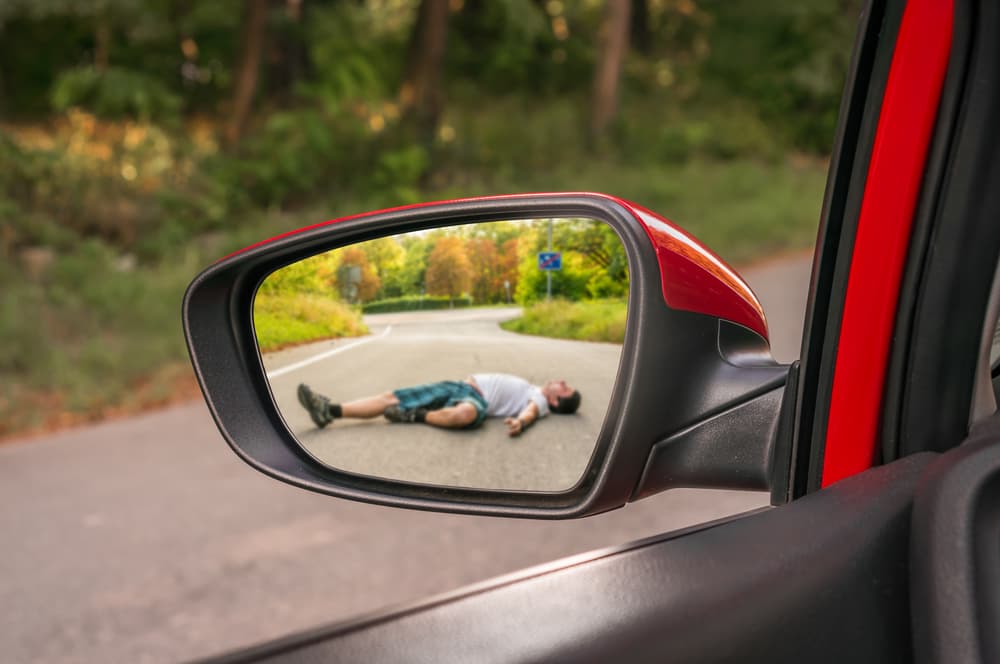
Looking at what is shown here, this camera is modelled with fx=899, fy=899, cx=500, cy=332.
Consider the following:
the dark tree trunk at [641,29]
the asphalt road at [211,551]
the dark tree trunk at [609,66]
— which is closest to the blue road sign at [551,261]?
the asphalt road at [211,551]

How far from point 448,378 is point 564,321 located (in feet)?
0.59

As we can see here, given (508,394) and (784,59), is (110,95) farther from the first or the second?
(508,394)

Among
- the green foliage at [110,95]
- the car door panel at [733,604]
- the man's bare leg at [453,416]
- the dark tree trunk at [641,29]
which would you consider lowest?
the car door panel at [733,604]

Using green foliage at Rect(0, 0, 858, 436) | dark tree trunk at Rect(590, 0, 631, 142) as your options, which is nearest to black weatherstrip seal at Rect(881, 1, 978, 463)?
green foliage at Rect(0, 0, 858, 436)

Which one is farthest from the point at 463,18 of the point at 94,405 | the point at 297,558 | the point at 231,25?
the point at 297,558

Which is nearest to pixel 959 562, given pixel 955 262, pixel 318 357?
pixel 955 262

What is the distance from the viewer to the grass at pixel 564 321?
1.15 meters

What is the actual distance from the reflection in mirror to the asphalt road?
2.40 meters

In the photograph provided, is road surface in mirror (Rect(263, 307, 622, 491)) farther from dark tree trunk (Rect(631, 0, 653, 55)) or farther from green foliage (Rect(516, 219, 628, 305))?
dark tree trunk (Rect(631, 0, 653, 55))

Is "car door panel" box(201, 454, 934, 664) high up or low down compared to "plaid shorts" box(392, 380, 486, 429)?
down

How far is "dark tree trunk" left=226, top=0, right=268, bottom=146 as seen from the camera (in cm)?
1412

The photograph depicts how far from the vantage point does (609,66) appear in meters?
18.0

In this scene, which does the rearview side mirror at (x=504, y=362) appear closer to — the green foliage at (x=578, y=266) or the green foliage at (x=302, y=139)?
the green foliage at (x=578, y=266)

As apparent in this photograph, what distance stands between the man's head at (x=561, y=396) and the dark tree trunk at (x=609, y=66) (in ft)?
55.5
